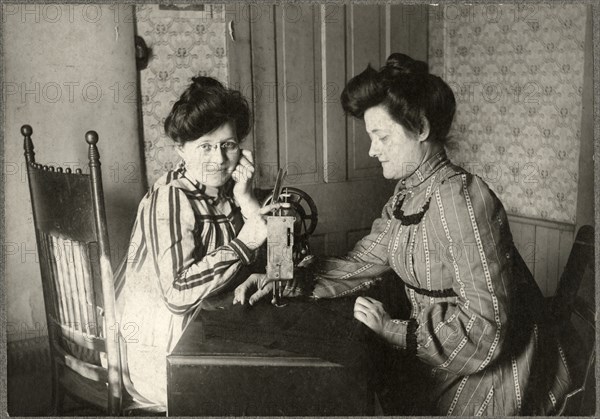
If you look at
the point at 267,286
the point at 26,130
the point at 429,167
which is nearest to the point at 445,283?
the point at 429,167

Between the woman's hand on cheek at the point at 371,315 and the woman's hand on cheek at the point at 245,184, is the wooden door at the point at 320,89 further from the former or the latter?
the woman's hand on cheek at the point at 371,315

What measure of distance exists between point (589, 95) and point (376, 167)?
2.75 ft

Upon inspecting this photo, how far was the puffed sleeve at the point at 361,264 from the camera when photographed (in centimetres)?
158

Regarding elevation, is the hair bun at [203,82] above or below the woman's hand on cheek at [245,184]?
above

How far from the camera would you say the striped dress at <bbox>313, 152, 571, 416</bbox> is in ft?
4.05

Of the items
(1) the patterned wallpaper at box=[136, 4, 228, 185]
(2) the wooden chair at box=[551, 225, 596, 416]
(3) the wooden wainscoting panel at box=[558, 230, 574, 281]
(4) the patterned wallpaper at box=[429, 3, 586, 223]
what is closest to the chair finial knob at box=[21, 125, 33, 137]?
(1) the patterned wallpaper at box=[136, 4, 228, 185]

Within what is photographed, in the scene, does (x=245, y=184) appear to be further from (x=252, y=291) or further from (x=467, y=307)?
(x=467, y=307)

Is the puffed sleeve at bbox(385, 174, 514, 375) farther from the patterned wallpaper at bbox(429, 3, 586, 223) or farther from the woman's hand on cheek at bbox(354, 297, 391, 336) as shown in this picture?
the patterned wallpaper at bbox(429, 3, 586, 223)

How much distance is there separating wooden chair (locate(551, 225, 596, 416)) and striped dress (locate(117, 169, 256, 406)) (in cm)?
80

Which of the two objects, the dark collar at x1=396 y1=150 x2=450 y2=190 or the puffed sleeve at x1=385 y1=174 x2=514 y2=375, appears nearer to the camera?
the puffed sleeve at x1=385 y1=174 x2=514 y2=375

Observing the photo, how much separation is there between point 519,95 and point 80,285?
1324 mm

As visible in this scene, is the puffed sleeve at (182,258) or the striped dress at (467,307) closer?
the striped dress at (467,307)

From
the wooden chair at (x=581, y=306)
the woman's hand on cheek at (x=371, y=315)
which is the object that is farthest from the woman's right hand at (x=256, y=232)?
the wooden chair at (x=581, y=306)

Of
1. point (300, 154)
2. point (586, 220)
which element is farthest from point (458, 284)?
point (300, 154)
